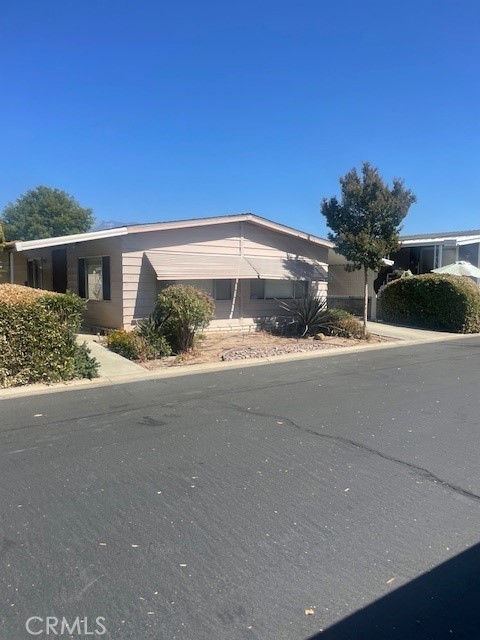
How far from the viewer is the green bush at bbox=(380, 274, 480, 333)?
55.1ft

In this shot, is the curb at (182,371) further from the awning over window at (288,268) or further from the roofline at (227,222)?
the roofline at (227,222)

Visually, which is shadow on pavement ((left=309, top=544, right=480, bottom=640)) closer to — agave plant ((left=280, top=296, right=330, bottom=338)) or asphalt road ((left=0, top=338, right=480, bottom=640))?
asphalt road ((left=0, top=338, right=480, bottom=640))

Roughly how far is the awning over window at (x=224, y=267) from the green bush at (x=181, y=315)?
2008 mm

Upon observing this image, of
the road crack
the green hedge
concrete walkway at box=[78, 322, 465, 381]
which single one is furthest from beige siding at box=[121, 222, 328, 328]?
the road crack

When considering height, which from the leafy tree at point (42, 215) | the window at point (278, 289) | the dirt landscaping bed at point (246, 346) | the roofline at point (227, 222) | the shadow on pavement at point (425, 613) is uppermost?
the leafy tree at point (42, 215)

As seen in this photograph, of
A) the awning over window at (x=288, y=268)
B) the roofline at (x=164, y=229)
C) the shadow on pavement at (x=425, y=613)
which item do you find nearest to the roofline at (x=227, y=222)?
the roofline at (x=164, y=229)

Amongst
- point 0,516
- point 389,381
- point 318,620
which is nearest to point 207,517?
point 318,620

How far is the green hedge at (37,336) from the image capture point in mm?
7793

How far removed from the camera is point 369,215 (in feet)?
47.2

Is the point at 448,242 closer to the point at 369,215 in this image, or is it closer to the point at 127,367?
the point at 369,215

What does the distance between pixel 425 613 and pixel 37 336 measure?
22.9 ft

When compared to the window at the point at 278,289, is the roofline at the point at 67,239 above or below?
above

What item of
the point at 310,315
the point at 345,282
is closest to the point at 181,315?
the point at 310,315

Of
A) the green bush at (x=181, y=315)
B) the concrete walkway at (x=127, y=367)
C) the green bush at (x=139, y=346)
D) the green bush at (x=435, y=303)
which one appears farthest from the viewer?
the green bush at (x=435, y=303)
